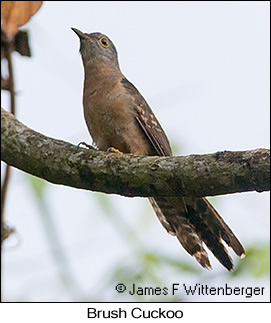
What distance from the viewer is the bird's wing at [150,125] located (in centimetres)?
538

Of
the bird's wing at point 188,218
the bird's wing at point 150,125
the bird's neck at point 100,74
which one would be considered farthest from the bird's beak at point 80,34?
the bird's wing at point 150,125

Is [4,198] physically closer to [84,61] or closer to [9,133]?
[9,133]

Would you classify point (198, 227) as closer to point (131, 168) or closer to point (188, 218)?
point (188, 218)

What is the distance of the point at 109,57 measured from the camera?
20.7 feet

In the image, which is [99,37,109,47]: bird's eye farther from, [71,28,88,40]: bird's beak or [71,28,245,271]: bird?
[71,28,245,271]: bird

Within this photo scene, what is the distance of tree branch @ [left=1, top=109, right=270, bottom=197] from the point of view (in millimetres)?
3264

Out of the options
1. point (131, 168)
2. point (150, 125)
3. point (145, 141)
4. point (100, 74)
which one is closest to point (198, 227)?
point (145, 141)

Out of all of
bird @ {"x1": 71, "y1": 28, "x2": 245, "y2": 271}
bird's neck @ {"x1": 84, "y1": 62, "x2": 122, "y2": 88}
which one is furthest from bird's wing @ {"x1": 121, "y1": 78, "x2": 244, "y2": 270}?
bird's neck @ {"x1": 84, "y1": 62, "x2": 122, "y2": 88}

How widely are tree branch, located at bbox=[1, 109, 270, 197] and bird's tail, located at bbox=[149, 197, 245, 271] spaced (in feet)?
4.48

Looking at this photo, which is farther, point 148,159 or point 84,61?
point 84,61

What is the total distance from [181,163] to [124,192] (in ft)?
1.46

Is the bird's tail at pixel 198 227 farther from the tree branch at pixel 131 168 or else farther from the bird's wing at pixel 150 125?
the tree branch at pixel 131 168

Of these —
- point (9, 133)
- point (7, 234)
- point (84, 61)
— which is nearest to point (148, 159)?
point (9, 133)

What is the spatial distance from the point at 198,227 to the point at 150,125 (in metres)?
1.08
